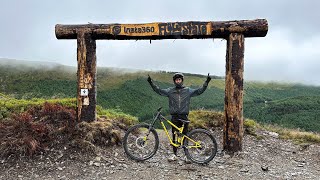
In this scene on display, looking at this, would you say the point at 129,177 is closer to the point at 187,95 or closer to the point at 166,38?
the point at 187,95

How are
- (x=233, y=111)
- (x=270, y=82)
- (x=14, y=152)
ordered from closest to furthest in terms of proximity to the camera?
(x=14, y=152), (x=233, y=111), (x=270, y=82)

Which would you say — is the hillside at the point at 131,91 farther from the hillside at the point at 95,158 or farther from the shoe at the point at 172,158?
the shoe at the point at 172,158

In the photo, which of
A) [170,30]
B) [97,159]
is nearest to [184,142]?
[97,159]

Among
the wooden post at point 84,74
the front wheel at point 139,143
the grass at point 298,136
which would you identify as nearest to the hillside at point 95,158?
the front wheel at point 139,143

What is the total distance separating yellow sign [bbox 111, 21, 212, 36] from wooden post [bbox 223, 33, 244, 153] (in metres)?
0.91

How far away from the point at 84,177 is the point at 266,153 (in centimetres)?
629

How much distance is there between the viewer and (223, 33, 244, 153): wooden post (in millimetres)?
10461

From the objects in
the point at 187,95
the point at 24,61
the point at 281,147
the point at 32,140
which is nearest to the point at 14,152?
the point at 32,140

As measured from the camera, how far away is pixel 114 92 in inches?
1978

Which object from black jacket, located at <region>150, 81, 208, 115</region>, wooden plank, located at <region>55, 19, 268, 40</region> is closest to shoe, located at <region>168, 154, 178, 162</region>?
black jacket, located at <region>150, 81, 208, 115</region>

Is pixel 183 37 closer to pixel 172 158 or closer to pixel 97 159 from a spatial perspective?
pixel 172 158

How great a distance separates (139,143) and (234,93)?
3.25 metres

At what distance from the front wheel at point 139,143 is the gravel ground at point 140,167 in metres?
0.22

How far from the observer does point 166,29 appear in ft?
35.3
